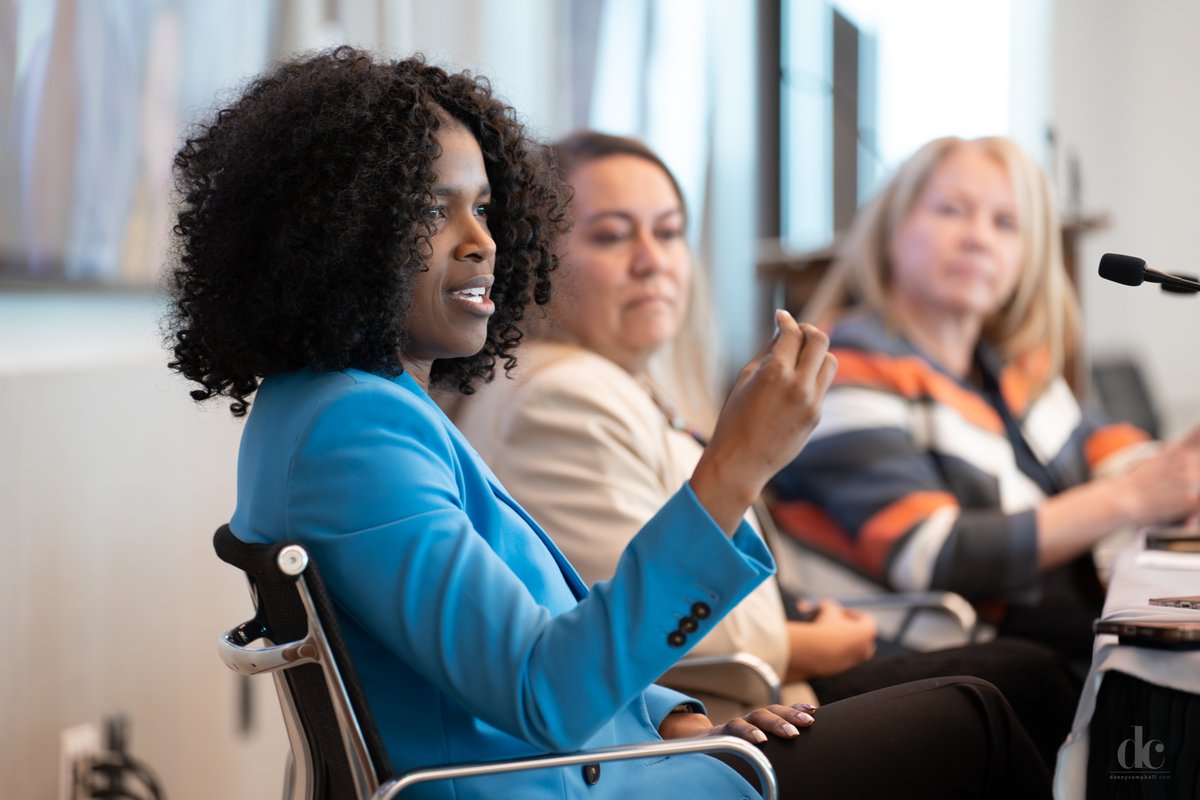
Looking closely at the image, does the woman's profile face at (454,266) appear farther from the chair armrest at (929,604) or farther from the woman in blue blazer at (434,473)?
the chair armrest at (929,604)

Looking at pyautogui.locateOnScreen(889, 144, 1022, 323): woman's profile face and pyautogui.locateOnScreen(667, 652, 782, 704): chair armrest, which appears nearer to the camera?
pyautogui.locateOnScreen(667, 652, 782, 704): chair armrest

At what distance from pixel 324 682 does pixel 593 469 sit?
676 millimetres

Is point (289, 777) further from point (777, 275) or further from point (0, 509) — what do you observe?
point (777, 275)

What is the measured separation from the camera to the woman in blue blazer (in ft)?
3.23

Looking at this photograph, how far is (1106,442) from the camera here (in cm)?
262

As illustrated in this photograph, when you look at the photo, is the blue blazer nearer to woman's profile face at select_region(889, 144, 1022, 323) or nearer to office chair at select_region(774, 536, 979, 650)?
office chair at select_region(774, 536, 979, 650)

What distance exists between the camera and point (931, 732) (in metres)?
1.25

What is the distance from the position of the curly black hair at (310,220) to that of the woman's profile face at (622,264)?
30.6 inches

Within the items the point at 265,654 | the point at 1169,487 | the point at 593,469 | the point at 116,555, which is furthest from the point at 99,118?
the point at 1169,487

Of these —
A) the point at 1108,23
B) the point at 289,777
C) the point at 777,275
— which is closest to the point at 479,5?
the point at 777,275

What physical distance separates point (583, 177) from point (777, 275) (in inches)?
80.8

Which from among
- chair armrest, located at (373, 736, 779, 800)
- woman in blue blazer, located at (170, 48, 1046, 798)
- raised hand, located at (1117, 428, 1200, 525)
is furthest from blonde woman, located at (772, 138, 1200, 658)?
chair armrest, located at (373, 736, 779, 800)

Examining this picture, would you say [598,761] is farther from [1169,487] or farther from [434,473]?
[1169,487]

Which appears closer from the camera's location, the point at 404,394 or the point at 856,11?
the point at 404,394
